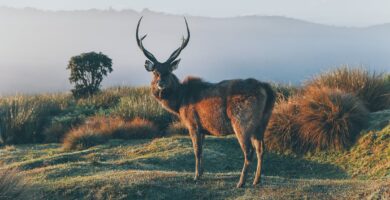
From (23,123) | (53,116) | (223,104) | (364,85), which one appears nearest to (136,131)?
(23,123)

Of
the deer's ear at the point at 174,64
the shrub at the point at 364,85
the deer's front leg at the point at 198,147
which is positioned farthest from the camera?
the shrub at the point at 364,85

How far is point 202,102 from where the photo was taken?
962 centimetres

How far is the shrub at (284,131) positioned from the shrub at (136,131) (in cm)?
455

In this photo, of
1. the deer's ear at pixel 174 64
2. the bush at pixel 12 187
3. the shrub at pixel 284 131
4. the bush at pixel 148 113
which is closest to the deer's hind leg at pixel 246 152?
the deer's ear at pixel 174 64

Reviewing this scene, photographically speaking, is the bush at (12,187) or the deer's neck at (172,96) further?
the deer's neck at (172,96)

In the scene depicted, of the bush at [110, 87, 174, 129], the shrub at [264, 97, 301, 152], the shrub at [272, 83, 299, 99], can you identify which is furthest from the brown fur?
the shrub at [272, 83, 299, 99]

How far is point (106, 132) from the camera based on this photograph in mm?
17297

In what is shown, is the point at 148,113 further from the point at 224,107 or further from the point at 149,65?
the point at 224,107

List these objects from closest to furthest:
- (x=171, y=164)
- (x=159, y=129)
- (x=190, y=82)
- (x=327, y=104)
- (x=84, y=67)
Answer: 1. (x=190, y=82)
2. (x=171, y=164)
3. (x=327, y=104)
4. (x=159, y=129)
5. (x=84, y=67)

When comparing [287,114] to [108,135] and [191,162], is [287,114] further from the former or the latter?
[108,135]

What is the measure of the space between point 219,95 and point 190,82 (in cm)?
104

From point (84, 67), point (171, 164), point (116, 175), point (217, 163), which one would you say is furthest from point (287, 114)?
point (84, 67)

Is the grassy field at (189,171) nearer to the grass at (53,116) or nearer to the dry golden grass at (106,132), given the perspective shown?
the dry golden grass at (106,132)

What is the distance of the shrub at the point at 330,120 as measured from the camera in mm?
13289
